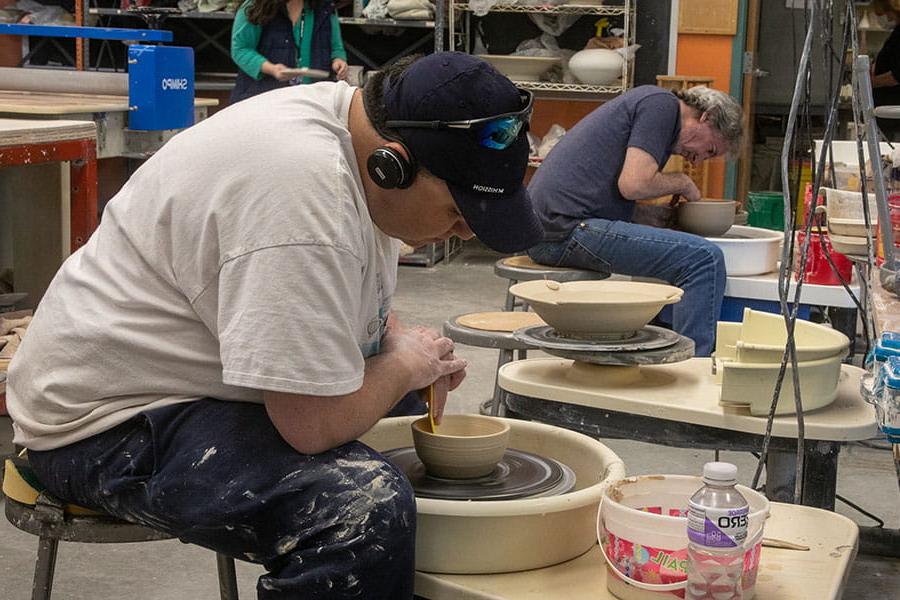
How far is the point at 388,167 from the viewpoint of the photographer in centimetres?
162

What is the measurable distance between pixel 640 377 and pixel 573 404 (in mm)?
188

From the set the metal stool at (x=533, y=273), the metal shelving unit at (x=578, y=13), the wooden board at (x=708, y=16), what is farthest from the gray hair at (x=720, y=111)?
the wooden board at (x=708, y=16)

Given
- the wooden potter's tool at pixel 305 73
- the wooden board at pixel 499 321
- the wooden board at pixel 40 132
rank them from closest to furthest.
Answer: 1. the wooden board at pixel 40 132
2. the wooden board at pixel 499 321
3. the wooden potter's tool at pixel 305 73

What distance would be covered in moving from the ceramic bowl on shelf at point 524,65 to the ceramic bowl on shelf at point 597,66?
178mm

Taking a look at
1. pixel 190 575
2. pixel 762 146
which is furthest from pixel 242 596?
pixel 762 146

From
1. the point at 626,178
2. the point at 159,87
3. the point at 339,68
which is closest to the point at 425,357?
the point at 626,178

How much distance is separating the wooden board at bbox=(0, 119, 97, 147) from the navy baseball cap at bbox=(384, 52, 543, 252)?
6.19ft

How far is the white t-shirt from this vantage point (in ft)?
4.95

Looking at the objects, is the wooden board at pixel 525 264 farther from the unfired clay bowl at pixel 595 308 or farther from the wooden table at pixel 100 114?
the unfired clay bowl at pixel 595 308

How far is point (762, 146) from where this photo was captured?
9.37 metres

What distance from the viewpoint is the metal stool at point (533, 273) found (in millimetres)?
4109

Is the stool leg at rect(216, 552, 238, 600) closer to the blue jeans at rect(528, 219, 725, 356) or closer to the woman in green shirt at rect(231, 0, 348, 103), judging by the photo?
the blue jeans at rect(528, 219, 725, 356)

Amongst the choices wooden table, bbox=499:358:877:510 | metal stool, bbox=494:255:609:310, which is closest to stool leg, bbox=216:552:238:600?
wooden table, bbox=499:358:877:510

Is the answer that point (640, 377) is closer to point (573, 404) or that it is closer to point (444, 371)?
point (573, 404)
